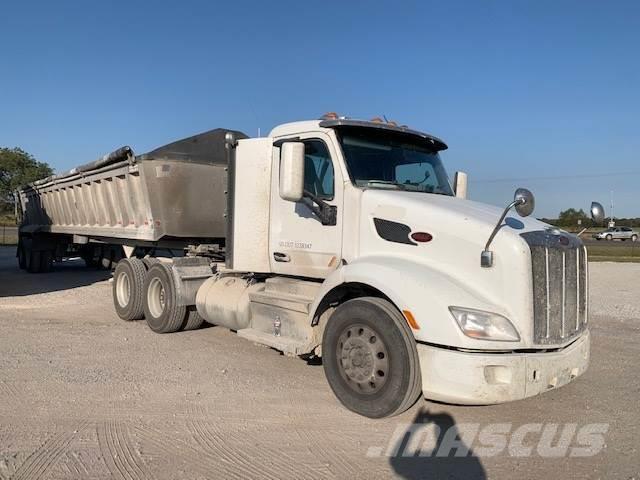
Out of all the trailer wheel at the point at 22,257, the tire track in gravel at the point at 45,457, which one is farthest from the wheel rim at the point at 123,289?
the trailer wheel at the point at 22,257

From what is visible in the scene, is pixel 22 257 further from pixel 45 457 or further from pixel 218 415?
pixel 45 457

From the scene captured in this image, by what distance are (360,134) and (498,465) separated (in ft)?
10.9

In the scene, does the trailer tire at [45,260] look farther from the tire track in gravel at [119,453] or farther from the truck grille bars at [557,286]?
the truck grille bars at [557,286]

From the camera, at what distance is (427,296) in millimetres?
4270

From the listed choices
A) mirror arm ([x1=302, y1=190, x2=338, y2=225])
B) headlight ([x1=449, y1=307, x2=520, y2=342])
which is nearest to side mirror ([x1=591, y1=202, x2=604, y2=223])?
headlight ([x1=449, y1=307, x2=520, y2=342])

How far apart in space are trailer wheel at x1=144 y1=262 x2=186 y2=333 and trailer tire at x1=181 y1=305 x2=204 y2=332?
0.10 meters

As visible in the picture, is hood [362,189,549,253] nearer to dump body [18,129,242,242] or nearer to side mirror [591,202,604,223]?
side mirror [591,202,604,223]

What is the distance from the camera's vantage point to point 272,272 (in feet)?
20.7

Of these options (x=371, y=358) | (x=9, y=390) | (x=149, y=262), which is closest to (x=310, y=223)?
(x=371, y=358)

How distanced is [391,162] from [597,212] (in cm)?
202

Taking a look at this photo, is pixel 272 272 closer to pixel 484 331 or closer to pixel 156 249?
pixel 484 331

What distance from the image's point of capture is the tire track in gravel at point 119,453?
362 centimetres

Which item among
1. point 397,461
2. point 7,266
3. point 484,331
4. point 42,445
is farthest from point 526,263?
point 7,266

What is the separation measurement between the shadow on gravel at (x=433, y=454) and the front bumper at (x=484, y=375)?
36 cm
